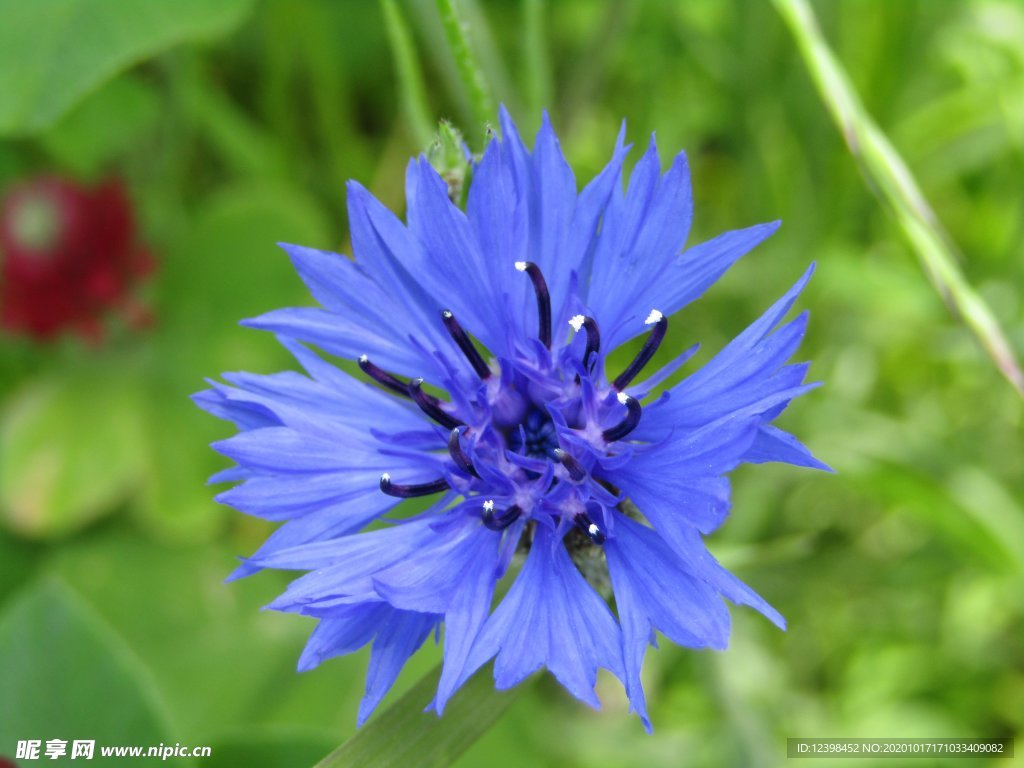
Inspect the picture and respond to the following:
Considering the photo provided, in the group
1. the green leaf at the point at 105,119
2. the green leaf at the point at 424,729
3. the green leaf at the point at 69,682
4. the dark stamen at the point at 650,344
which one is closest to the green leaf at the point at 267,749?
the green leaf at the point at 69,682

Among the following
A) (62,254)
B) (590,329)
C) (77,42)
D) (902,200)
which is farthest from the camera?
(62,254)

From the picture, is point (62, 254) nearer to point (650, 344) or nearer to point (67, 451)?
point (67, 451)

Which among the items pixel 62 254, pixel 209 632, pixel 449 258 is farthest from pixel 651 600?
pixel 62 254

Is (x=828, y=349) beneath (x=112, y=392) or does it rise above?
beneath

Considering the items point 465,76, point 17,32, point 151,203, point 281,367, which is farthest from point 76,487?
point 465,76

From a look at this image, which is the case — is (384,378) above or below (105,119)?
below

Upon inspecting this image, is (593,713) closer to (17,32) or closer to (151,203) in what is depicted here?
(151,203)
